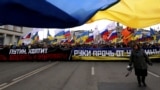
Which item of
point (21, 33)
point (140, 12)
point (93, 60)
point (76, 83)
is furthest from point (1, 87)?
point (21, 33)

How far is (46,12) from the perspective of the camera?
6359mm

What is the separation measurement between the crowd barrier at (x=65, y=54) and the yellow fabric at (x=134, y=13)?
704 inches

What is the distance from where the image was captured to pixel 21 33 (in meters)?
86.6

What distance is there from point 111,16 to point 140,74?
2.42 m

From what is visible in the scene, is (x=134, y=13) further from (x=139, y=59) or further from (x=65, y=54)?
(x=65, y=54)

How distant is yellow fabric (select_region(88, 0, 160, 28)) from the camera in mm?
11541

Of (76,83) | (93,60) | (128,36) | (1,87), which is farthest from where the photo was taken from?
(128,36)

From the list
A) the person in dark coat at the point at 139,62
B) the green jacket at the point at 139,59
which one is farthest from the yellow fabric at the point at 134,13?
the green jacket at the point at 139,59

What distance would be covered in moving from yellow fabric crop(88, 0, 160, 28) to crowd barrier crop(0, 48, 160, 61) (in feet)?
58.7

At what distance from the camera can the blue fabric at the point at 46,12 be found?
6207 millimetres

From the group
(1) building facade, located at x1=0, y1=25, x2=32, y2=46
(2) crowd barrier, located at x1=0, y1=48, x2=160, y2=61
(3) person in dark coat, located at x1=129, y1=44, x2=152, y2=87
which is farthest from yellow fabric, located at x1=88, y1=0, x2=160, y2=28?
(1) building facade, located at x1=0, y1=25, x2=32, y2=46

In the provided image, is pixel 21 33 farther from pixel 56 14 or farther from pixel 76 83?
Answer: pixel 56 14

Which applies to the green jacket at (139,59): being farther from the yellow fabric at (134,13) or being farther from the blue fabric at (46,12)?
the blue fabric at (46,12)

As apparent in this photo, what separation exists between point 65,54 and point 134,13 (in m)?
20.5
